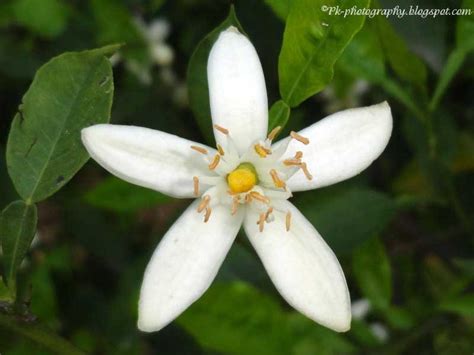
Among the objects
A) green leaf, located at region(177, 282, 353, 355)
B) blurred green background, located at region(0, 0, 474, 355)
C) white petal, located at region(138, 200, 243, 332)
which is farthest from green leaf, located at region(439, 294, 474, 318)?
white petal, located at region(138, 200, 243, 332)

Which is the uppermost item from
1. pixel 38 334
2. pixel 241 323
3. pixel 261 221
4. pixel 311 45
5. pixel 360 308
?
pixel 311 45

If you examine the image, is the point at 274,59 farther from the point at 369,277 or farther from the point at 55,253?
the point at 55,253

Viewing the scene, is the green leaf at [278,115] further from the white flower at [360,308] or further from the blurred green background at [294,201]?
the white flower at [360,308]

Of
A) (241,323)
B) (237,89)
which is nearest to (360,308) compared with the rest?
(241,323)

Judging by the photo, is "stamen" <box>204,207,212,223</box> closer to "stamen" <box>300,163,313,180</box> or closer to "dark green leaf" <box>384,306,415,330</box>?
"stamen" <box>300,163,313,180</box>

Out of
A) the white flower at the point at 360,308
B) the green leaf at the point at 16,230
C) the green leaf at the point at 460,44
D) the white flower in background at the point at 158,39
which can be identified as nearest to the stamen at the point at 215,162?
the green leaf at the point at 16,230

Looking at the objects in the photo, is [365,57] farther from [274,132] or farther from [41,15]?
[41,15]

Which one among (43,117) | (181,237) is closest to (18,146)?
(43,117)
